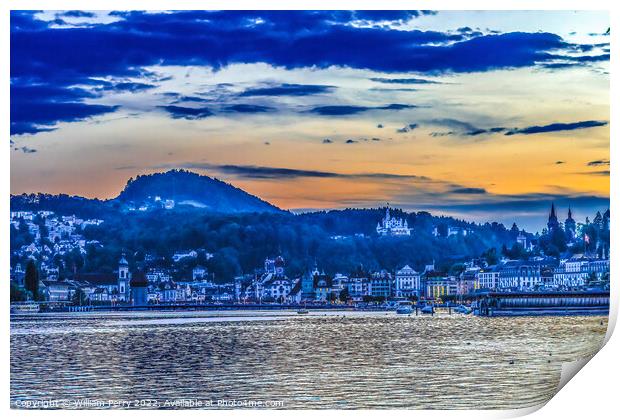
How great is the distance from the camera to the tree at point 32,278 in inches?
934

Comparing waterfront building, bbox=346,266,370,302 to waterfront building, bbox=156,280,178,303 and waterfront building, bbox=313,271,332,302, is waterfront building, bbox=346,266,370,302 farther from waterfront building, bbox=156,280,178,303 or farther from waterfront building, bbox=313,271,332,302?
waterfront building, bbox=156,280,178,303

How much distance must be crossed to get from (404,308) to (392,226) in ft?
58.0

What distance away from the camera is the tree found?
23.7 meters

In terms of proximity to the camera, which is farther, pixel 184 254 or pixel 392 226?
pixel 184 254

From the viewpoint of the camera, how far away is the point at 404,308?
37875 mm

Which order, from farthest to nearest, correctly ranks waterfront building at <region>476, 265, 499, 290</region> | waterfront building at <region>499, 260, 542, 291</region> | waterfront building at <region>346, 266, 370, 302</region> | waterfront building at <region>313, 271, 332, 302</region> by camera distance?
waterfront building at <region>476, 265, 499, 290</region> → waterfront building at <region>313, 271, 332, 302</region> → waterfront building at <region>346, 266, 370, 302</region> → waterfront building at <region>499, 260, 542, 291</region>

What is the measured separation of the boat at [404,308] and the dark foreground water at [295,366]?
10975 millimetres

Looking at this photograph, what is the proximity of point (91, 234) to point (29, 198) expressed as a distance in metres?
4.81

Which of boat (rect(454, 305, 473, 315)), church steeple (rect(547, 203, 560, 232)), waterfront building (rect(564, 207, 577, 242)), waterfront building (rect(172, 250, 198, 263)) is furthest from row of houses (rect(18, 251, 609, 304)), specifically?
church steeple (rect(547, 203, 560, 232))

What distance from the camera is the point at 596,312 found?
93.3 feet

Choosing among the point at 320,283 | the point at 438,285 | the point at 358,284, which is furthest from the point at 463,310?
the point at 320,283

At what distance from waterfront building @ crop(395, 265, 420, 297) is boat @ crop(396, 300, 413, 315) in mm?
2021

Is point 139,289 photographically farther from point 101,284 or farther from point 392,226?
point 392,226

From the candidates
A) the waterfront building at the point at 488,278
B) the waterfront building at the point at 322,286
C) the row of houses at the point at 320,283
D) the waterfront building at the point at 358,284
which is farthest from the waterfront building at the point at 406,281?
the waterfront building at the point at 322,286
